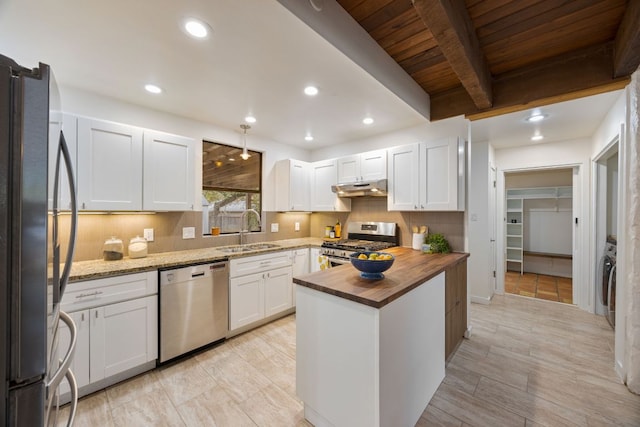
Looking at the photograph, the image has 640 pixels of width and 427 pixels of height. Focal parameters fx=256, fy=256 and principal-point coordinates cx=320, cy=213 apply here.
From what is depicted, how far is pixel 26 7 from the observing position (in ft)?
4.49

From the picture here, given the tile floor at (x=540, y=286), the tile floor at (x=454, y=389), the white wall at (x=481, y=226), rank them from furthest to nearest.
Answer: the tile floor at (x=540, y=286) → the white wall at (x=481, y=226) → the tile floor at (x=454, y=389)

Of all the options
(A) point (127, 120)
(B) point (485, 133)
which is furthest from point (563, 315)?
(A) point (127, 120)

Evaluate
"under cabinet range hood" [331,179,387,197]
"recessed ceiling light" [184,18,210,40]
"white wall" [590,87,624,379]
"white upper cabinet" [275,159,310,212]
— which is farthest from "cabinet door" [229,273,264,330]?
"white wall" [590,87,624,379]

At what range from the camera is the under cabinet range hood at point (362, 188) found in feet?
10.5

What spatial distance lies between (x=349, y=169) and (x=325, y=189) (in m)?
0.51

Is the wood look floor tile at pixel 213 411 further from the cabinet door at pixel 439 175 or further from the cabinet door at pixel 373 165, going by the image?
the cabinet door at pixel 373 165

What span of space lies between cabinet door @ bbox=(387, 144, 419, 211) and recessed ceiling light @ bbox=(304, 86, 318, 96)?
1267mm

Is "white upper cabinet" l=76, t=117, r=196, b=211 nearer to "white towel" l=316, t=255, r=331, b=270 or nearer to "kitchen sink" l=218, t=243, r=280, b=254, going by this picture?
"kitchen sink" l=218, t=243, r=280, b=254

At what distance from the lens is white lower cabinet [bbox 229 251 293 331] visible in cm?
277

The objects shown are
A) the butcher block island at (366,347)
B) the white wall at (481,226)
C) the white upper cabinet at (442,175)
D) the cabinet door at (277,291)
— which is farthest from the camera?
the white wall at (481,226)

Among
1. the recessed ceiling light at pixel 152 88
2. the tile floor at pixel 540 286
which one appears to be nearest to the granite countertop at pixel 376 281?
the recessed ceiling light at pixel 152 88

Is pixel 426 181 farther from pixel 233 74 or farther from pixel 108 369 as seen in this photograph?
pixel 108 369

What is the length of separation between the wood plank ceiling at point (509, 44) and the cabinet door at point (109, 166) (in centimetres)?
217

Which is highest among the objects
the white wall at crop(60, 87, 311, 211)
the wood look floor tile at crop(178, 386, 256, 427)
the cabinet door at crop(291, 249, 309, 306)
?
the white wall at crop(60, 87, 311, 211)
